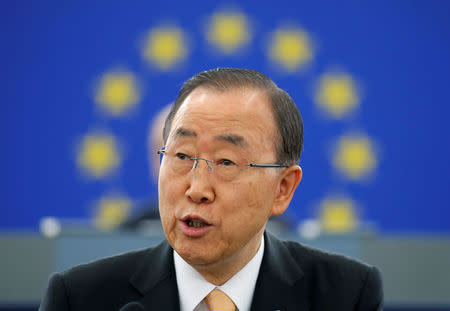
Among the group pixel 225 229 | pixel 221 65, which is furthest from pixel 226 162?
pixel 221 65

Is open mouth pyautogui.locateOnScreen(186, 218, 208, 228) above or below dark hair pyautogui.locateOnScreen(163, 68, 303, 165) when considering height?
below

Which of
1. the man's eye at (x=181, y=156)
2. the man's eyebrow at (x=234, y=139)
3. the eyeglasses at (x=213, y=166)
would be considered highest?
the man's eyebrow at (x=234, y=139)

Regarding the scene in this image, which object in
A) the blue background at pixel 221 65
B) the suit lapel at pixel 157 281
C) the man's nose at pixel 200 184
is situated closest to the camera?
the man's nose at pixel 200 184

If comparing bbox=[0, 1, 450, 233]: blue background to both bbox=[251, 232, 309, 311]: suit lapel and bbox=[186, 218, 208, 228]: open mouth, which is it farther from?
bbox=[186, 218, 208, 228]: open mouth

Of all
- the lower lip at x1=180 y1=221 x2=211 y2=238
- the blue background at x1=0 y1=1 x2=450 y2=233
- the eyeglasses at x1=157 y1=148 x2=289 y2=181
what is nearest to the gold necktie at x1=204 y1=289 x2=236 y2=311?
the lower lip at x1=180 y1=221 x2=211 y2=238

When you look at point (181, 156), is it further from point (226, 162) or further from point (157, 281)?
point (157, 281)

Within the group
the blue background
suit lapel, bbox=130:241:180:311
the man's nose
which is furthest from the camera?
the blue background

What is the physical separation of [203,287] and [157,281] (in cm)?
11

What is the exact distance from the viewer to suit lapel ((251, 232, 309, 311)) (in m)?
1.55

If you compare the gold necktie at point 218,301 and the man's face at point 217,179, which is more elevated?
the man's face at point 217,179

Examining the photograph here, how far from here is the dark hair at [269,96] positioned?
1518 mm

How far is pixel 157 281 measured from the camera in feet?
5.08

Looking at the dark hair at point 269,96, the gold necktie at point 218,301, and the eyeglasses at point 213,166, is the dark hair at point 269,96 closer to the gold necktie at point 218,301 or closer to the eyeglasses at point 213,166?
the eyeglasses at point 213,166

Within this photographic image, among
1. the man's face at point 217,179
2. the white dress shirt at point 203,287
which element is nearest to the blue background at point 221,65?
the white dress shirt at point 203,287
